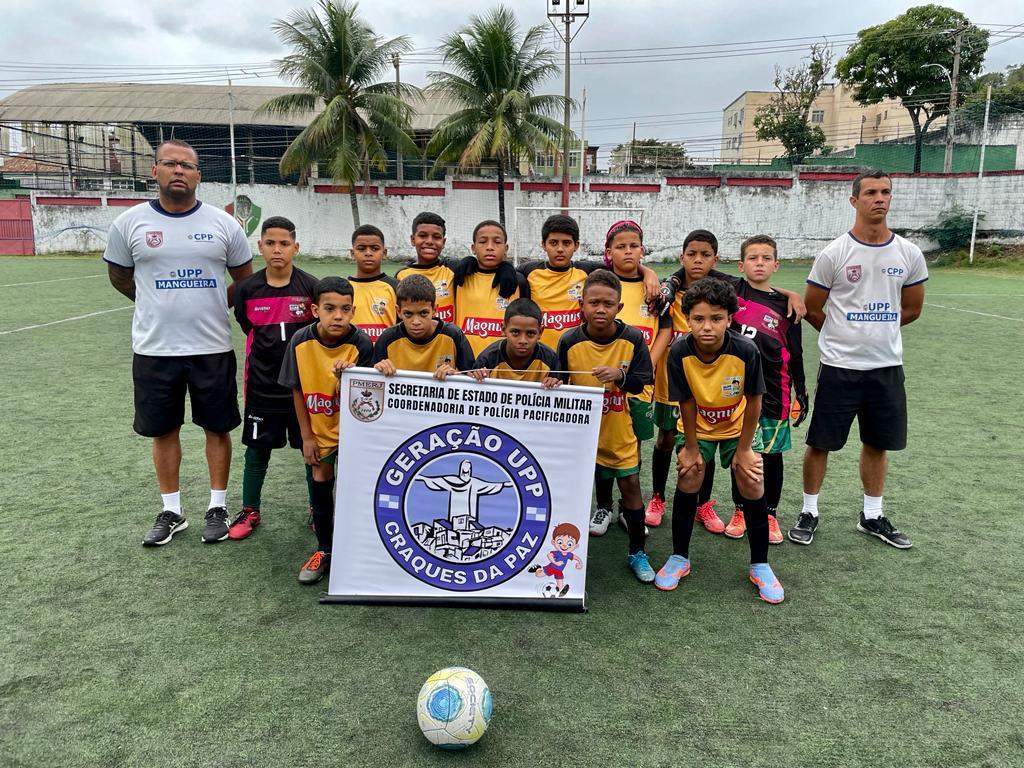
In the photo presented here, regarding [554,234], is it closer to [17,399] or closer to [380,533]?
[380,533]

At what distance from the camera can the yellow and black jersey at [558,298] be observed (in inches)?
155

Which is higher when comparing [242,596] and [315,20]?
[315,20]

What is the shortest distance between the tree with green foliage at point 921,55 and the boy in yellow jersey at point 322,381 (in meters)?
38.9

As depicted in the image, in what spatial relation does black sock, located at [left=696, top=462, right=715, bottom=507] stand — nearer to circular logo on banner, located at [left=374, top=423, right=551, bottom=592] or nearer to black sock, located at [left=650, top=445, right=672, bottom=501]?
black sock, located at [left=650, top=445, right=672, bottom=501]

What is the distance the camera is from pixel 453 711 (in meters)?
2.16

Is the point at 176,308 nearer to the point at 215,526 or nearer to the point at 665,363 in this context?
the point at 215,526

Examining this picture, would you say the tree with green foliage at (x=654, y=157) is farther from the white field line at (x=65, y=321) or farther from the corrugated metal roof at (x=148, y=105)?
the white field line at (x=65, y=321)

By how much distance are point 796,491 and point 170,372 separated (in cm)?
391

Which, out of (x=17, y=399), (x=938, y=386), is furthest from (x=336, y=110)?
(x=938, y=386)

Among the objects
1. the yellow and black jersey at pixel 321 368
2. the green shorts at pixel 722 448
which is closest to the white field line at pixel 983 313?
the green shorts at pixel 722 448

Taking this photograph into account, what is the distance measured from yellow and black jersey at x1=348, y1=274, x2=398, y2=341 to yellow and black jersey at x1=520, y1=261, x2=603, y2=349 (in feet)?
2.60

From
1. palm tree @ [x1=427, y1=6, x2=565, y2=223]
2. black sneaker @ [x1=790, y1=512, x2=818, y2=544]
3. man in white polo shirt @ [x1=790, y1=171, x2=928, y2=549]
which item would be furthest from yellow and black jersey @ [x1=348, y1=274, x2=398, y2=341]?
palm tree @ [x1=427, y1=6, x2=565, y2=223]

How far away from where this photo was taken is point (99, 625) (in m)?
2.87

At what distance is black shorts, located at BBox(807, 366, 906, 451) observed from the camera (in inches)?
149
